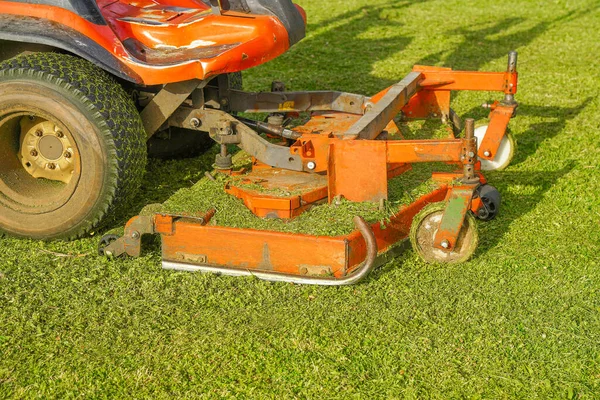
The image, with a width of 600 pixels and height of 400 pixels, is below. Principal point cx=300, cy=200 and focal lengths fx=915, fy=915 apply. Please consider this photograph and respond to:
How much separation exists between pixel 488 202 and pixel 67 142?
8.37 feet

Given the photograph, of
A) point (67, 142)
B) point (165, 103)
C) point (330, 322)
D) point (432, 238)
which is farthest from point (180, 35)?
point (330, 322)

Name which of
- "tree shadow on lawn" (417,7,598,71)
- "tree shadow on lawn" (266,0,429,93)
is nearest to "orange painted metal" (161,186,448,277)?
"tree shadow on lawn" (266,0,429,93)

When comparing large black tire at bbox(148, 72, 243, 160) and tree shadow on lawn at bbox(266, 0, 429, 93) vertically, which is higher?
large black tire at bbox(148, 72, 243, 160)

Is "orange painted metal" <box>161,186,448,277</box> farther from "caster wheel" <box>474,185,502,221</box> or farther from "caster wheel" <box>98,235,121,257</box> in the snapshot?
"caster wheel" <box>474,185,502,221</box>

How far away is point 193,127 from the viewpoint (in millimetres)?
5547

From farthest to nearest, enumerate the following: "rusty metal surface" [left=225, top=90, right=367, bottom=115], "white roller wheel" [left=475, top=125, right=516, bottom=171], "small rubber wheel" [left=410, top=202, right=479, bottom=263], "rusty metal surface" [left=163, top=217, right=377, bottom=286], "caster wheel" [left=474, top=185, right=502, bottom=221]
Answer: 1. "white roller wheel" [left=475, top=125, right=516, bottom=171]
2. "rusty metal surface" [left=225, top=90, right=367, bottom=115]
3. "caster wheel" [left=474, top=185, right=502, bottom=221]
4. "small rubber wheel" [left=410, top=202, right=479, bottom=263]
5. "rusty metal surface" [left=163, top=217, right=377, bottom=286]

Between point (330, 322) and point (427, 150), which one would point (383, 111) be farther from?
point (330, 322)

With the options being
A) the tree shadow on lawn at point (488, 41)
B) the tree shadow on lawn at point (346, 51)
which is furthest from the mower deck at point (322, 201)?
the tree shadow on lawn at point (488, 41)

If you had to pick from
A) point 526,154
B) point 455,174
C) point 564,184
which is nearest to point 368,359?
point 455,174

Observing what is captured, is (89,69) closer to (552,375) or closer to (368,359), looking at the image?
(368,359)

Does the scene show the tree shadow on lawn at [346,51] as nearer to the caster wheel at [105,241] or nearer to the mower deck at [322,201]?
the mower deck at [322,201]

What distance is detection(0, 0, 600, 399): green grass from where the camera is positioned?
3986mm

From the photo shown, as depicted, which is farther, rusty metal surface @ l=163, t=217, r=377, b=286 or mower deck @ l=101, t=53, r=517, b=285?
mower deck @ l=101, t=53, r=517, b=285

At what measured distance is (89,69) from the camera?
521 centimetres
